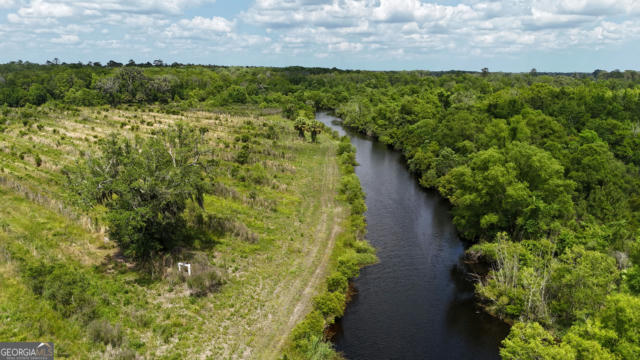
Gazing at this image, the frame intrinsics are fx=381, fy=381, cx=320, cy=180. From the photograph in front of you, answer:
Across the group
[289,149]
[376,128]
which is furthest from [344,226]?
[376,128]

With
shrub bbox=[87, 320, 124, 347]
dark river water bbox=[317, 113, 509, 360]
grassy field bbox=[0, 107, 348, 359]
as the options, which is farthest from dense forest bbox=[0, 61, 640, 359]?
shrub bbox=[87, 320, 124, 347]

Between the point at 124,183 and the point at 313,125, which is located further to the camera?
the point at 313,125

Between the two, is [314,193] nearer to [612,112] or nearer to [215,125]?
[215,125]

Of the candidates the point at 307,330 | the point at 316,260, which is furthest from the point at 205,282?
the point at 316,260

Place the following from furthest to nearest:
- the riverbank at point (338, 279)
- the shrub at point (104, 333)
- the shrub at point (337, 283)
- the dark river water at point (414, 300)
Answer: the shrub at point (337, 283)
the dark river water at point (414, 300)
the riverbank at point (338, 279)
the shrub at point (104, 333)

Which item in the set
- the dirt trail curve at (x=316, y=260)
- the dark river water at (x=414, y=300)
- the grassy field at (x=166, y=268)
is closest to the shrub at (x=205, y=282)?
the grassy field at (x=166, y=268)

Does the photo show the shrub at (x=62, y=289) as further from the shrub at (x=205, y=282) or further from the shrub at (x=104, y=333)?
the shrub at (x=205, y=282)
